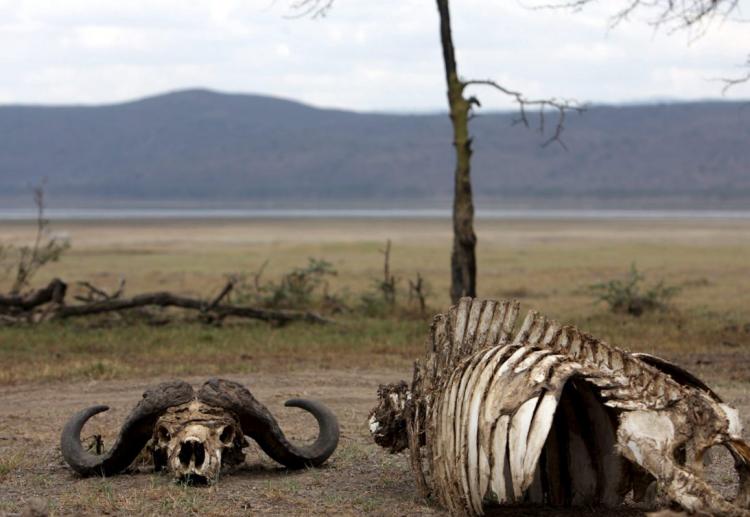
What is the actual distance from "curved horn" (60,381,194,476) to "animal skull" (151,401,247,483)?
3.3 inches

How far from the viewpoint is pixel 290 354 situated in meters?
14.8

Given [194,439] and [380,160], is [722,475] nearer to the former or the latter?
[194,439]

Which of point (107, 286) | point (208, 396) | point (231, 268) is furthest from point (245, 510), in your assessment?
point (231, 268)

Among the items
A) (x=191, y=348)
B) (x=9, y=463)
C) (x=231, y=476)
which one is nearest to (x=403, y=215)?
(x=191, y=348)

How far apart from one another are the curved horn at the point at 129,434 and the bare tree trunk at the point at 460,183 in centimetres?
1038

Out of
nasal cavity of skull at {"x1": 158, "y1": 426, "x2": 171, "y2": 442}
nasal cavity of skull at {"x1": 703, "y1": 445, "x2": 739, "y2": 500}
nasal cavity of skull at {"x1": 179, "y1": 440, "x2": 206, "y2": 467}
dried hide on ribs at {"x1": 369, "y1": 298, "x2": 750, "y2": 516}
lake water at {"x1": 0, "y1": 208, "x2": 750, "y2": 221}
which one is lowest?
lake water at {"x1": 0, "y1": 208, "x2": 750, "y2": 221}

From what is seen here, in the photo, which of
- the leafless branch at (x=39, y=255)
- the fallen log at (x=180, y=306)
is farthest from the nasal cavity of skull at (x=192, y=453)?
the leafless branch at (x=39, y=255)

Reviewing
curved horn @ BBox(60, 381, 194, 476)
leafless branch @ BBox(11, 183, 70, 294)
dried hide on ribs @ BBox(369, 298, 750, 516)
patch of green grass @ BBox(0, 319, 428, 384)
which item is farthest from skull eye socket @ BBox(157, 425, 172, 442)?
leafless branch @ BBox(11, 183, 70, 294)

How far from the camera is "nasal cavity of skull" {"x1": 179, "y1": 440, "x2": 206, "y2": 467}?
741 cm

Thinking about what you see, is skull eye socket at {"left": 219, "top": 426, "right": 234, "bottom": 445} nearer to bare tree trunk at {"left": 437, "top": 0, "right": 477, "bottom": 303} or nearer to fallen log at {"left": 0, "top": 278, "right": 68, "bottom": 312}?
fallen log at {"left": 0, "top": 278, "right": 68, "bottom": 312}

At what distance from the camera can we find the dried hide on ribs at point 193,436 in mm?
7414

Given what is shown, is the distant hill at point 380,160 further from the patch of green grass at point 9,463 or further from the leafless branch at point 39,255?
the patch of green grass at point 9,463

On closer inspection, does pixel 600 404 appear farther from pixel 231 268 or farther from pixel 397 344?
pixel 231 268

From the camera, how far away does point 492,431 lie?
242 inches
